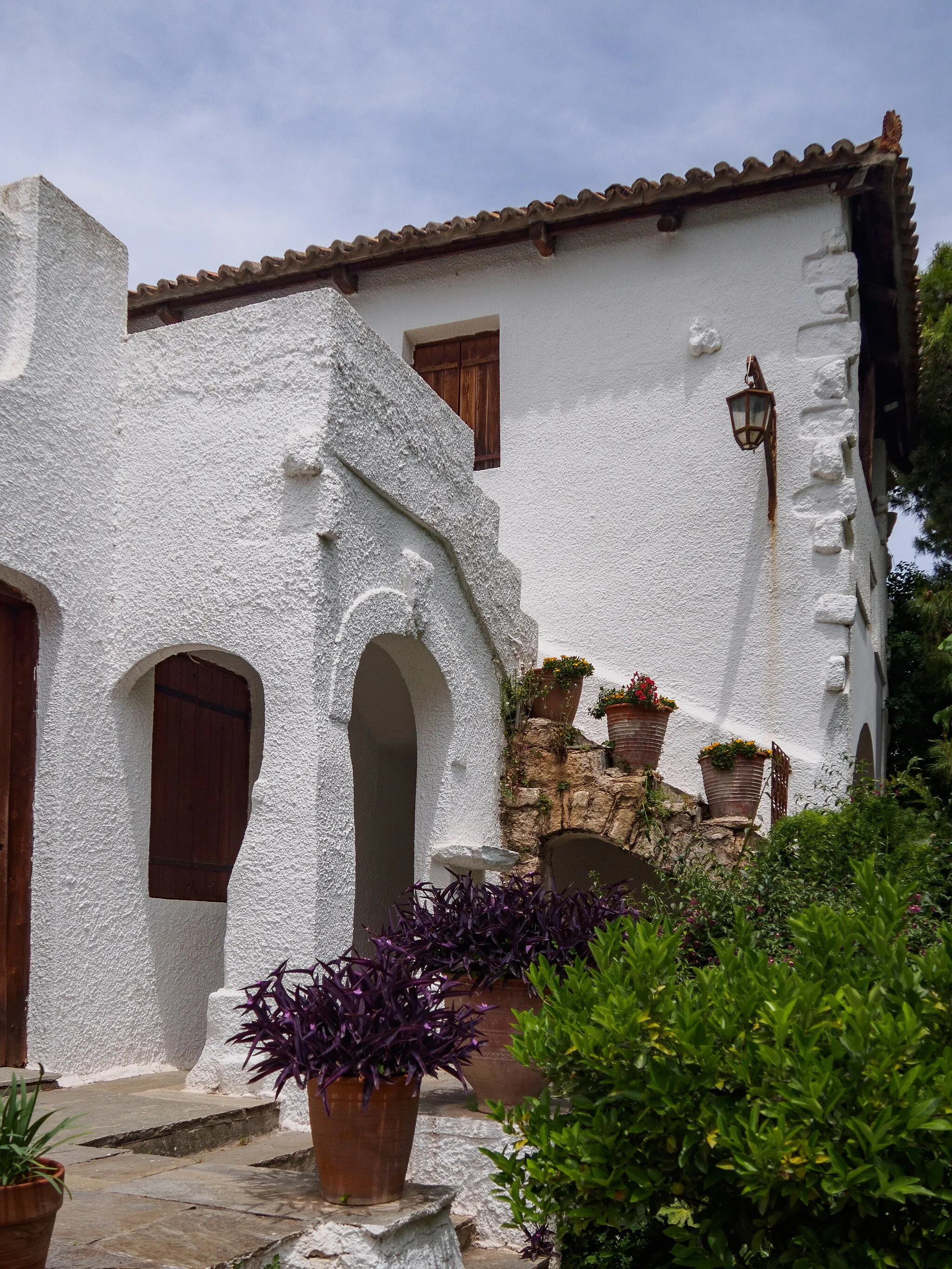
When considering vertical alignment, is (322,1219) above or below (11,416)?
below

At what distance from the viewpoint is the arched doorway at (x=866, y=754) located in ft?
27.6

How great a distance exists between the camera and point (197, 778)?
625 cm

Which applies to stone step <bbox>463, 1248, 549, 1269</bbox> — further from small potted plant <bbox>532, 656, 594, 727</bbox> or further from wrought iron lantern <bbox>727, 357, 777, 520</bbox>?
wrought iron lantern <bbox>727, 357, 777, 520</bbox>

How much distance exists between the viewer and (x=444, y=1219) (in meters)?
3.38

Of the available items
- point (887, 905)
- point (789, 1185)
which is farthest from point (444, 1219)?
point (887, 905)

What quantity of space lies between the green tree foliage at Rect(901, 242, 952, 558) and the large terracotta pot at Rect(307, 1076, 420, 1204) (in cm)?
1059

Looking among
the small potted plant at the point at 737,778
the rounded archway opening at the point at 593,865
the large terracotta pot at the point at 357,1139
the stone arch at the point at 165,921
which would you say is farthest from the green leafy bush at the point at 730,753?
the large terracotta pot at the point at 357,1139

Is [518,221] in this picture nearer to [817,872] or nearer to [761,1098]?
[817,872]

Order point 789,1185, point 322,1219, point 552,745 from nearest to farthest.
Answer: point 789,1185 → point 322,1219 → point 552,745

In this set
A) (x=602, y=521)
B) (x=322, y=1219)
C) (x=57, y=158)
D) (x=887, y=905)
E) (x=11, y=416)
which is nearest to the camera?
(x=887, y=905)

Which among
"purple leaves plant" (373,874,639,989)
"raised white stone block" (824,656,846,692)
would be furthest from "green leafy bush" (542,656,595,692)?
"purple leaves plant" (373,874,639,989)

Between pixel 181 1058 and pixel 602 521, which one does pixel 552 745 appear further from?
pixel 181 1058

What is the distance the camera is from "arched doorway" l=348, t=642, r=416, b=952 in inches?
320

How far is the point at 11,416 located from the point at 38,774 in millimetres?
1503
